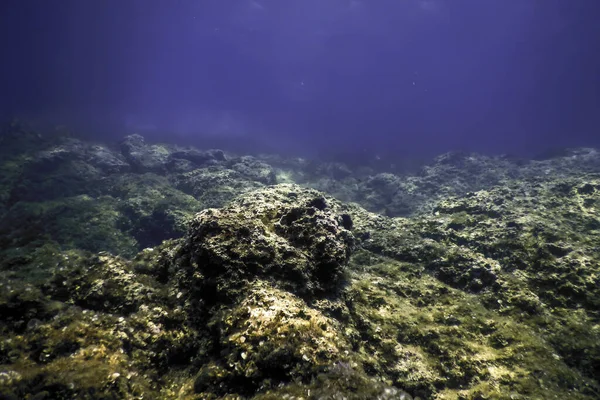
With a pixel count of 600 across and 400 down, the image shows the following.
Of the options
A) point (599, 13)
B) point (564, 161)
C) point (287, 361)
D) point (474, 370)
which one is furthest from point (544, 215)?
point (599, 13)

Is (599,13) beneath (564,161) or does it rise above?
above

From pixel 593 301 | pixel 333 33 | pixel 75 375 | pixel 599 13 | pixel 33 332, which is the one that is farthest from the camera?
pixel 333 33

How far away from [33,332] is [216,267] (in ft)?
6.57

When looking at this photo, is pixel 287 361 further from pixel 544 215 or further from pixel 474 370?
pixel 544 215

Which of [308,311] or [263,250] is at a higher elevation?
[263,250]

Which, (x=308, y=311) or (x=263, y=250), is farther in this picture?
(x=263, y=250)

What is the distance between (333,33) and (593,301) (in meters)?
101

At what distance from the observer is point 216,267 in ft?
11.9

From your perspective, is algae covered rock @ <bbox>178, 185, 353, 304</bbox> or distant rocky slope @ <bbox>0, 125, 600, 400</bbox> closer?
distant rocky slope @ <bbox>0, 125, 600, 400</bbox>

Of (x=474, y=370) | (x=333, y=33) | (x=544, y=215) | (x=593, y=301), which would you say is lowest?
(x=474, y=370)

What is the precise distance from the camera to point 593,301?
4512 mm

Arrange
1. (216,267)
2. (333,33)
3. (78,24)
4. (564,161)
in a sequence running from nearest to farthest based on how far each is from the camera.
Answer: (216,267)
(564,161)
(78,24)
(333,33)

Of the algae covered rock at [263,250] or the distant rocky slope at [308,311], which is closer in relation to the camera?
the distant rocky slope at [308,311]

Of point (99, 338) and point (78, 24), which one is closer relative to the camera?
point (99, 338)
